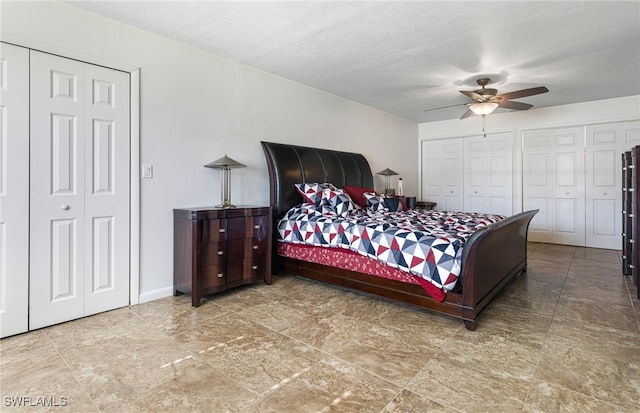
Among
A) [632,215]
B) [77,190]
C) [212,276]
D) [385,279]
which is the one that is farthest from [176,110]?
[632,215]

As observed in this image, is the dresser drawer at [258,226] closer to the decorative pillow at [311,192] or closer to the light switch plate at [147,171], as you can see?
the decorative pillow at [311,192]

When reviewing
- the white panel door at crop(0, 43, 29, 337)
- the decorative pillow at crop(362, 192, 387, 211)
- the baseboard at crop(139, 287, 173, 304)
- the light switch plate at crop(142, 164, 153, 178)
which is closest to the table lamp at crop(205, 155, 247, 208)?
the light switch plate at crop(142, 164, 153, 178)

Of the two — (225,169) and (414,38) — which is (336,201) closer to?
(225,169)

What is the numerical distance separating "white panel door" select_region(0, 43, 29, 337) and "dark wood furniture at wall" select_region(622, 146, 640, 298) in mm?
5164

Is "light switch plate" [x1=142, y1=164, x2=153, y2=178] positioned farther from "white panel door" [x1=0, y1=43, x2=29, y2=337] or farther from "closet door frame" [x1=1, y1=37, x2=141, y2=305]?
"white panel door" [x1=0, y1=43, x2=29, y2=337]

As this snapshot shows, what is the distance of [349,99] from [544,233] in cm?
438

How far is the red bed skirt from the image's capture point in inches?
102

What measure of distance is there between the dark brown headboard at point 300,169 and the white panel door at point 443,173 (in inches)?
105

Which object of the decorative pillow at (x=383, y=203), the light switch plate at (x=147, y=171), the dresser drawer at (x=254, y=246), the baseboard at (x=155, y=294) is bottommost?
the baseboard at (x=155, y=294)

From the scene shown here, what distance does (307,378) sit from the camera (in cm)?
181

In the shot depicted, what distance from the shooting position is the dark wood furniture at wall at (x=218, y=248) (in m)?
2.92

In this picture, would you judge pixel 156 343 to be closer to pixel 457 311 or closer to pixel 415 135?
pixel 457 311

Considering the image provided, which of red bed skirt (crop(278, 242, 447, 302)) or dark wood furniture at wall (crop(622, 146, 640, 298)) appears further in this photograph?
dark wood furniture at wall (crop(622, 146, 640, 298))

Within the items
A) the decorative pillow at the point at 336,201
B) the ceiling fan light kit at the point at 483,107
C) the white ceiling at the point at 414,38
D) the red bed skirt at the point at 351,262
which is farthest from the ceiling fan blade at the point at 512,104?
the red bed skirt at the point at 351,262
